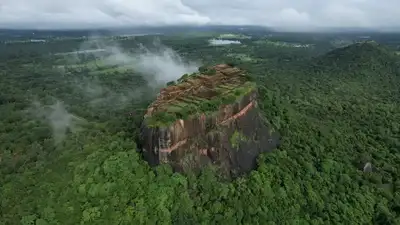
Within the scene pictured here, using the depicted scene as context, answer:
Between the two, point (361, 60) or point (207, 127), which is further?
point (361, 60)

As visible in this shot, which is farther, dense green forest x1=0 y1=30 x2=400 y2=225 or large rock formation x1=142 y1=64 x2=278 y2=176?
large rock formation x1=142 y1=64 x2=278 y2=176

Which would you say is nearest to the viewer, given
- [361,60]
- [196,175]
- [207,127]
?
[196,175]

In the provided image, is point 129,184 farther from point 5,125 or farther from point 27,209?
point 5,125

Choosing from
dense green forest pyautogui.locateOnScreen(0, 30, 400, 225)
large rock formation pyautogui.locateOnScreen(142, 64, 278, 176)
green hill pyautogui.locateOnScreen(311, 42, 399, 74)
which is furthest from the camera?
green hill pyautogui.locateOnScreen(311, 42, 399, 74)

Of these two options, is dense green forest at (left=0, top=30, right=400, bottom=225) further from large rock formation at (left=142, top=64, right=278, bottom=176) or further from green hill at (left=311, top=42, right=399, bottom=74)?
green hill at (left=311, top=42, right=399, bottom=74)

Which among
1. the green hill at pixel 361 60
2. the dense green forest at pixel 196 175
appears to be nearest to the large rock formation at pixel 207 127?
the dense green forest at pixel 196 175

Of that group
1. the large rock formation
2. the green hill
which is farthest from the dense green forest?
the green hill

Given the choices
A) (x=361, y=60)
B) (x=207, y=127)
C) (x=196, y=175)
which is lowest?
(x=361, y=60)

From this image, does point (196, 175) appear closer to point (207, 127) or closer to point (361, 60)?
point (207, 127)

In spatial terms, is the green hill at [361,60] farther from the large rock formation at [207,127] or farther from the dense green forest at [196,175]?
the large rock formation at [207,127]

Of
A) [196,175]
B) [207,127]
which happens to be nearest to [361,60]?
[207,127]
